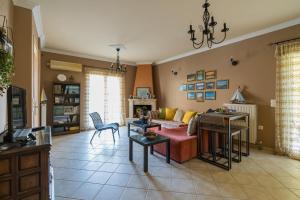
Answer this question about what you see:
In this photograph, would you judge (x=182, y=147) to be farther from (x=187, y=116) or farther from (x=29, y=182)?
(x=29, y=182)

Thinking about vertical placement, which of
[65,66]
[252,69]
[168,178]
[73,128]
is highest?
[65,66]

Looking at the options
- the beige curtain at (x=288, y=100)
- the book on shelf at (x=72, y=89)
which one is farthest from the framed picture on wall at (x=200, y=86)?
the book on shelf at (x=72, y=89)

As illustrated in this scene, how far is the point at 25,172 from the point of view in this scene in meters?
1.40

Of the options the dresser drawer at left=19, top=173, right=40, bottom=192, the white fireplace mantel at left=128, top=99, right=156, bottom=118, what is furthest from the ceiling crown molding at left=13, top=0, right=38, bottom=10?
the white fireplace mantel at left=128, top=99, right=156, bottom=118

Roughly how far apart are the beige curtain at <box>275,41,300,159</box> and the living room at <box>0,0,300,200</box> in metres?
0.02

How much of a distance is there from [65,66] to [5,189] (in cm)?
467

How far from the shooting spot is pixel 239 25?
3.42 m

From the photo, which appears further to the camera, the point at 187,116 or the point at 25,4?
the point at 187,116

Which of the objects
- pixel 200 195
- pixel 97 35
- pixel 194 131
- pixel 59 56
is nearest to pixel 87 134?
pixel 59 56

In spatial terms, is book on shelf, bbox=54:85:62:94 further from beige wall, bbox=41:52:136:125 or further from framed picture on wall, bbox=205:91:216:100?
framed picture on wall, bbox=205:91:216:100

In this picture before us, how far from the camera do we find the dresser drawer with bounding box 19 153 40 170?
4.52 ft

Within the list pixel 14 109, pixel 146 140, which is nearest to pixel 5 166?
pixel 14 109

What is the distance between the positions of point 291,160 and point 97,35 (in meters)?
5.02

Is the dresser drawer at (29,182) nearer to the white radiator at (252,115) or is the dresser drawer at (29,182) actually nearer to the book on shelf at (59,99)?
the white radiator at (252,115)
